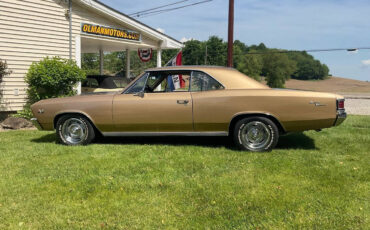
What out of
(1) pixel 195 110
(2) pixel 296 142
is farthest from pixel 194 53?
(1) pixel 195 110

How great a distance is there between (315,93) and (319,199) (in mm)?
2181

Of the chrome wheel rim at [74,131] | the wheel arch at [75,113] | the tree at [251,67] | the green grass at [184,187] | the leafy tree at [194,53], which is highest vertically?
the leafy tree at [194,53]

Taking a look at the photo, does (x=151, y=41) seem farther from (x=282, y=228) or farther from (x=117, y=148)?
(x=282, y=228)

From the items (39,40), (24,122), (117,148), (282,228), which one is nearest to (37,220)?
(282,228)

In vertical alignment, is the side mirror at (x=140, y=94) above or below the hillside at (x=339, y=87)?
below

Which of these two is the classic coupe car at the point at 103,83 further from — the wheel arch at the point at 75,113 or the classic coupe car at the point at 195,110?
the classic coupe car at the point at 195,110

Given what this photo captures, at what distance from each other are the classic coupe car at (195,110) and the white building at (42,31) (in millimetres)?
3943

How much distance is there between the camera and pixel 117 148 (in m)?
5.38

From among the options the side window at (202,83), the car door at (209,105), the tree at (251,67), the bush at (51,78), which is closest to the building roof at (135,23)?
the bush at (51,78)

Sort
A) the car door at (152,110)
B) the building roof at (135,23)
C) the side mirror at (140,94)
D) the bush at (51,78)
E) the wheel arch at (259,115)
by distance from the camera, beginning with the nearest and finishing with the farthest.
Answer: the wheel arch at (259,115) < the car door at (152,110) < the side mirror at (140,94) < the bush at (51,78) < the building roof at (135,23)

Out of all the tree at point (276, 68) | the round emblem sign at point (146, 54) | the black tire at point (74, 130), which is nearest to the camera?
the black tire at point (74, 130)

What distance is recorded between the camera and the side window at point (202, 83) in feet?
17.0

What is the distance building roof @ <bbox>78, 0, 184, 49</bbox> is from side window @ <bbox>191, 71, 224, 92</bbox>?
21.6ft

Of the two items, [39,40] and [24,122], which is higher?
[39,40]
